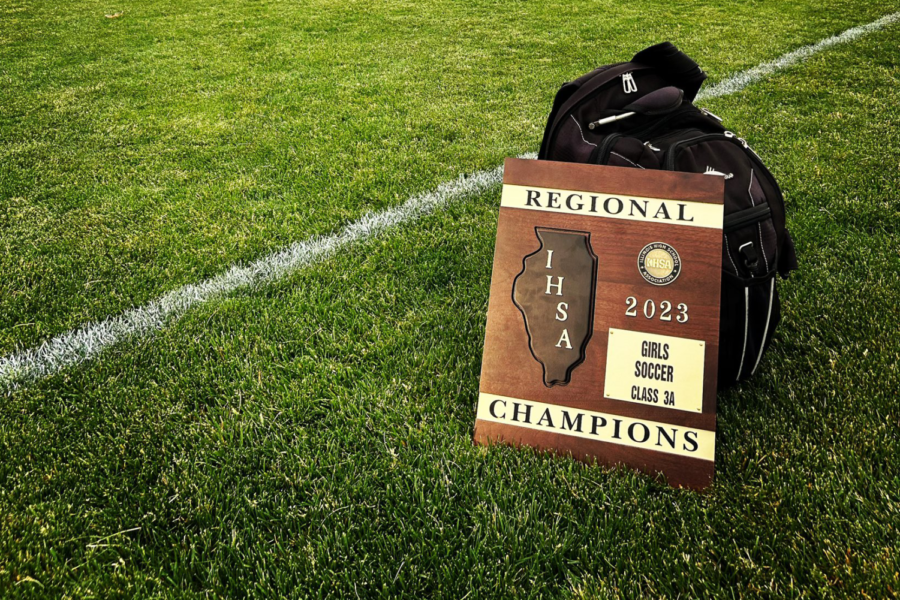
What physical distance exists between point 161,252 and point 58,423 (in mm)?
879

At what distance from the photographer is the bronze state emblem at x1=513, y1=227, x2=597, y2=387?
123 cm

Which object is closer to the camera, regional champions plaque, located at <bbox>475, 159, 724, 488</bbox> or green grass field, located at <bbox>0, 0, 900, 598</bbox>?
green grass field, located at <bbox>0, 0, 900, 598</bbox>

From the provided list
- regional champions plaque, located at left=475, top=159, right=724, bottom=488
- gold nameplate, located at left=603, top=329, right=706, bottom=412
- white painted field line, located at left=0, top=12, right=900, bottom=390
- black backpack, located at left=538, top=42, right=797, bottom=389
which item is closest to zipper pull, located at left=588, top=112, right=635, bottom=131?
black backpack, located at left=538, top=42, right=797, bottom=389

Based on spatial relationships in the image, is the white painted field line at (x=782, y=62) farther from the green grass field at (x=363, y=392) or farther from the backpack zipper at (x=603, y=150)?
the backpack zipper at (x=603, y=150)

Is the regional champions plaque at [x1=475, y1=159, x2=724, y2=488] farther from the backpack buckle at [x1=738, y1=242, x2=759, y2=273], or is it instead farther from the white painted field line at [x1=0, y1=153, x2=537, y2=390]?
the white painted field line at [x1=0, y1=153, x2=537, y2=390]

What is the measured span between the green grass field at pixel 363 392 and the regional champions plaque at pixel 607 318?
9 cm

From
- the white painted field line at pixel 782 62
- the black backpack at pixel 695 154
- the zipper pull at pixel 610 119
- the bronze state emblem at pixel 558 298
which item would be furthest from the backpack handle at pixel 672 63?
the white painted field line at pixel 782 62

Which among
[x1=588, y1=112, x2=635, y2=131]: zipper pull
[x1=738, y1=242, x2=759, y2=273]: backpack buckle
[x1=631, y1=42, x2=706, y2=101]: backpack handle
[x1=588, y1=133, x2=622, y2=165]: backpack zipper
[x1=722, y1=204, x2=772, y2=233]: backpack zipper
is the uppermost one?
[x1=631, y1=42, x2=706, y2=101]: backpack handle

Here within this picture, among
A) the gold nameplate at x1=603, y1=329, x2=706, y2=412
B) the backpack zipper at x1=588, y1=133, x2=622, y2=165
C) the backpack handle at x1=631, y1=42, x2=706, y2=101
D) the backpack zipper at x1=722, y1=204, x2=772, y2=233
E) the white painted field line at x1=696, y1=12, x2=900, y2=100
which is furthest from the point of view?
the white painted field line at x1=696, y1=12, x2=900, y2=100

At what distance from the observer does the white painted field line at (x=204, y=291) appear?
5.16 ft

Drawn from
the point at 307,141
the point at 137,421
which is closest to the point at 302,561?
the point at 137,421

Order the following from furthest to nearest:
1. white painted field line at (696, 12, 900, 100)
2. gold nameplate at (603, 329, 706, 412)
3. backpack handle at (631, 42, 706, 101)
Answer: white painted field line at (696, 12, 900, 100), backpack handle at (631, 42, 706, 101), gold nameplate at (603, 329, 706, 412)

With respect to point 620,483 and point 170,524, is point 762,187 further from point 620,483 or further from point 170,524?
point 170,524

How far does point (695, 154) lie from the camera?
1357mm
